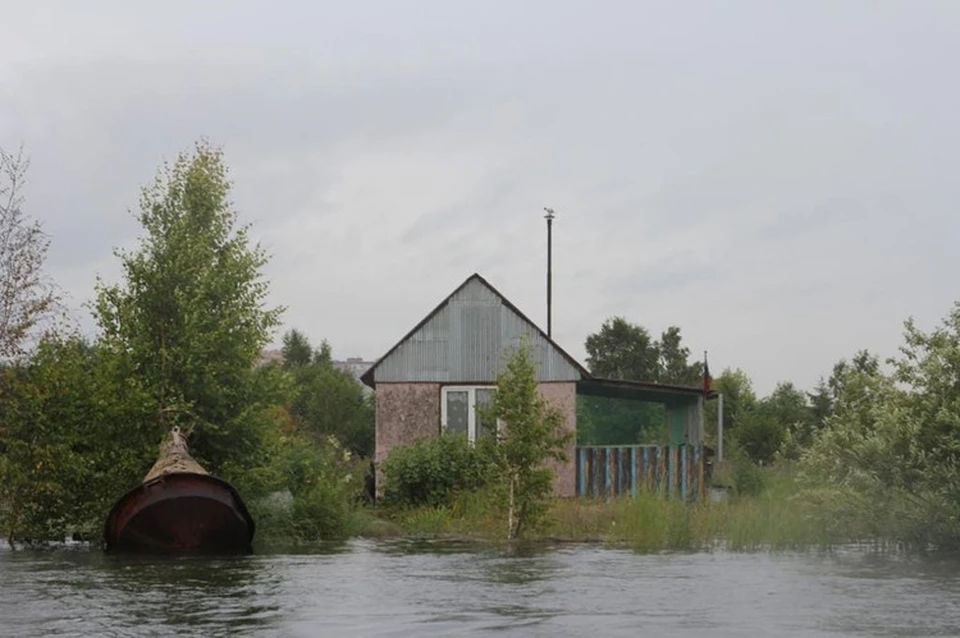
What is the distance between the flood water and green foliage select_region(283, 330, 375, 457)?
29.4 meters

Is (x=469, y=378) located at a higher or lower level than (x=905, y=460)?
higher

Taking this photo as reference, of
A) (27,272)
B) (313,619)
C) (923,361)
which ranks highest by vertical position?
(27,272)

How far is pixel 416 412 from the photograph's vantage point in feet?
112

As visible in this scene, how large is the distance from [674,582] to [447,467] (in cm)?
1347

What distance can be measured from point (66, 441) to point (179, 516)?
3441 millimetres

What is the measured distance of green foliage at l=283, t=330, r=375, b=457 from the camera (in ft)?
184

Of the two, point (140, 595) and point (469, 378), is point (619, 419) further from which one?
point (140, 595)

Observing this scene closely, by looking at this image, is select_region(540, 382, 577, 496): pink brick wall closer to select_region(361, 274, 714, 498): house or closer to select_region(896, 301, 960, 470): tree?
select_region(361, 274, 714, 498): house

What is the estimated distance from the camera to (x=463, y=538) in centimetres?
2520

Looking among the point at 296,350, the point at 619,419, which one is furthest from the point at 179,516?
the point at 296,350

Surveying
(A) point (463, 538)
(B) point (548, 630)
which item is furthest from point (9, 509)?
(B) point (548, 630)

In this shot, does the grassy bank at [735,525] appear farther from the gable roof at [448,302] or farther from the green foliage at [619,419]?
the green foliage at [619,419]

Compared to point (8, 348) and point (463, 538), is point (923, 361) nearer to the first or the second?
point (463, 538)

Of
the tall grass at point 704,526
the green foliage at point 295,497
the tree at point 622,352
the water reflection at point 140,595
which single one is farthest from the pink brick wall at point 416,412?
the tree at point 622,352
